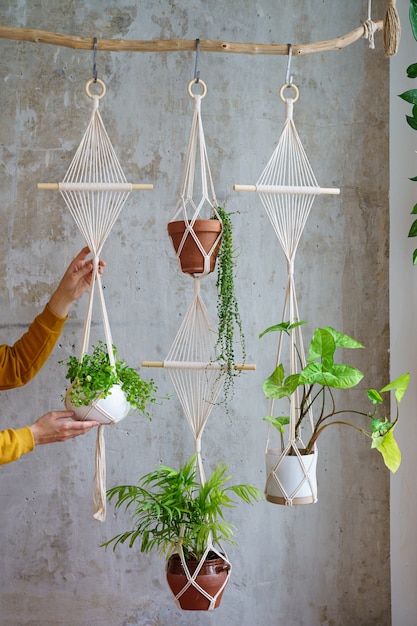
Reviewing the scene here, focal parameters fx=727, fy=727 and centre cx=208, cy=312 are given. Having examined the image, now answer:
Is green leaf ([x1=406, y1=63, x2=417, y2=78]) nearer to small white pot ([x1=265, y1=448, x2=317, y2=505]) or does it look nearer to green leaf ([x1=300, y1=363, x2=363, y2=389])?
green leaf ([x1=300, y1=363, x2=363, y2=389])

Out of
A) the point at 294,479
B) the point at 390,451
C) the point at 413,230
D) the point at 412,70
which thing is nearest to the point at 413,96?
the point at 412,70

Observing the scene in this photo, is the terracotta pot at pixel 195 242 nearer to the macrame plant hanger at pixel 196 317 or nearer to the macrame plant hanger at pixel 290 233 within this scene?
the macrame plant hanger at pixel 196 317

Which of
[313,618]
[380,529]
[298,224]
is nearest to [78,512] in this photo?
[313,618]

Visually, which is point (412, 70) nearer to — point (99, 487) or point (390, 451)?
point (390, 451)

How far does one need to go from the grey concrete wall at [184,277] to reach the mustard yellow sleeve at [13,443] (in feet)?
2.60

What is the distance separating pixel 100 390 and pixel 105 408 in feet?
0.20

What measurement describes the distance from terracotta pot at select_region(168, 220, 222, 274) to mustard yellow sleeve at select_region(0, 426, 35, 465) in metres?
0.74

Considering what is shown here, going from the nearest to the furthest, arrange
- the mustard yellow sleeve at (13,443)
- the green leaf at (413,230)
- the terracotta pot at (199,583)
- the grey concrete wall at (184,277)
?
the mustard yellow sleeve at (13,443)
the terracotta pot at (199,583)
the green leaf at (413,230)
the grey concrete wall at (184,277)

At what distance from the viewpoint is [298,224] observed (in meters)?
2.49

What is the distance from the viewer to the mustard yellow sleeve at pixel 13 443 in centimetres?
224

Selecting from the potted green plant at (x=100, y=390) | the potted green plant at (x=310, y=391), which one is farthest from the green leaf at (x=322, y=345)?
the potted green plant at (x=100, y=390)

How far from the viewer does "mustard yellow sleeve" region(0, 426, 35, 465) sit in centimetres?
224

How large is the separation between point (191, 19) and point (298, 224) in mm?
1230

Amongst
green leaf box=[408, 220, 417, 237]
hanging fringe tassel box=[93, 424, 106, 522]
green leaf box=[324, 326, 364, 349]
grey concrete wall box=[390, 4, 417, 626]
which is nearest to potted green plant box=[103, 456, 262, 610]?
hanging fringe tassel box=[93, 424, 106, 522]
